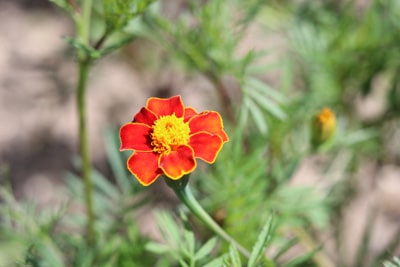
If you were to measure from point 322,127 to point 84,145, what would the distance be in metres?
0.51

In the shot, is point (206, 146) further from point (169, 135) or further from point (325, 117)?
point (325, 117)

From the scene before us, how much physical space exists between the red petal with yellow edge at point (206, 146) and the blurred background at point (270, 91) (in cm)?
51

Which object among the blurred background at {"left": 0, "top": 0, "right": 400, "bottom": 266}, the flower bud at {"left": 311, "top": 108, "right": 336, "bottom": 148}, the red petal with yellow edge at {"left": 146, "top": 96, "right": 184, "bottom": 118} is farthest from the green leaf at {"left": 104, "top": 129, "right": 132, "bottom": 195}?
the red petal with yellow edge at {"left": 146, "top": 96, "right": 184, "bottom": 118}

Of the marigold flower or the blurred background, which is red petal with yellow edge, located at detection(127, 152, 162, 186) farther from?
the blurred background

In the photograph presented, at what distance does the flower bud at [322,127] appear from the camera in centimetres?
126

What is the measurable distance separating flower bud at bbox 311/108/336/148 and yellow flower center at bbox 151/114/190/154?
53 cm

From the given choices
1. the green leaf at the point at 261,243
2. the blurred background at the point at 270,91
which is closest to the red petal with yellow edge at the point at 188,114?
the green leaf at the point at 261,243

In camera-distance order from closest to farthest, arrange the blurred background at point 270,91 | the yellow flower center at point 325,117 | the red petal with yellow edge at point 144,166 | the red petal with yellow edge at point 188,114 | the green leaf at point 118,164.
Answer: the red petal with yellow edge at point 144,166, the red petal with yellow edge at point 188,114, the yellow flower center at point 325,117, the green leaf at point 118,164, the blurred background at point 270,91

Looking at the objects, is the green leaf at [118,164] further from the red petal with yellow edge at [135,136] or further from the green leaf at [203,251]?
the red petal with yellow edge at [135,136]

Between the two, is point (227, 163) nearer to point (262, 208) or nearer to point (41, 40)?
point (262, 208)

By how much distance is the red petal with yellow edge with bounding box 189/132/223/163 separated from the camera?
2.56 feet

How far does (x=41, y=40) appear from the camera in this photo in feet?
7.41

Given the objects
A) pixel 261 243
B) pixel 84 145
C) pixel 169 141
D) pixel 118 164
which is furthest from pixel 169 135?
pixel 118 164

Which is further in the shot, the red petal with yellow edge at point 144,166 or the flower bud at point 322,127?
the flower bud at point 322,127
